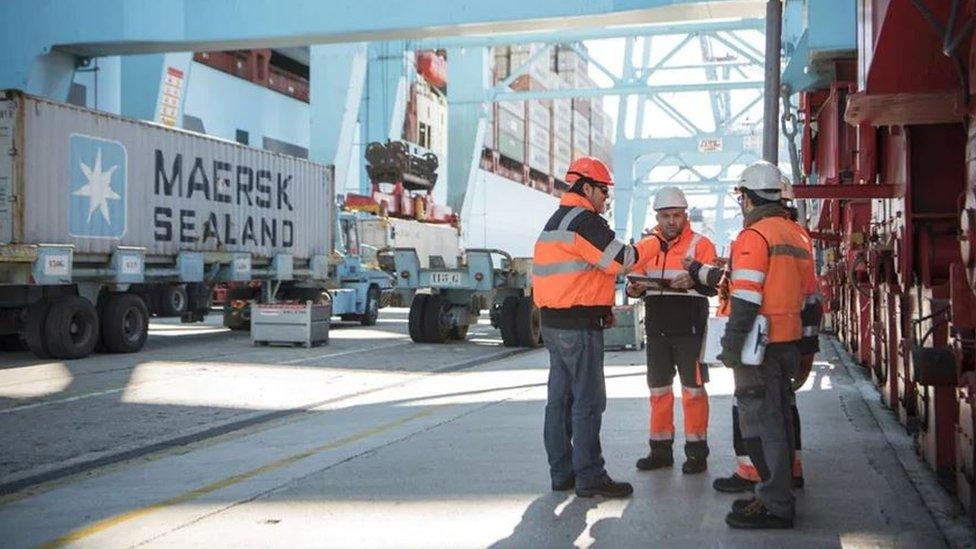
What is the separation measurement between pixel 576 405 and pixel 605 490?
0.47 m

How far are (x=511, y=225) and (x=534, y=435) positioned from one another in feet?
165

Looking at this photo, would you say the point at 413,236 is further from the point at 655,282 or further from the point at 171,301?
the point at 655,282

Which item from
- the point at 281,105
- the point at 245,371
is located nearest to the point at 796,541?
the point at 245,371

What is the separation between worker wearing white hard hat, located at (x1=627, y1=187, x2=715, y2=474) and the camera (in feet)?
23.3

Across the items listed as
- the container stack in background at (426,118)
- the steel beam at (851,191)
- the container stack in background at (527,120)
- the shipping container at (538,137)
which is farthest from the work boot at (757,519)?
the shipping container at (538,137)

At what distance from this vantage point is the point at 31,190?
15852 mm

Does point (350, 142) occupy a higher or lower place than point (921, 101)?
higher

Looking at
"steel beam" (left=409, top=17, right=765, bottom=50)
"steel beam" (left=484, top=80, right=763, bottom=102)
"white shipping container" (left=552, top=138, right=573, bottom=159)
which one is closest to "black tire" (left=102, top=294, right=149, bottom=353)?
"steel beam" (left=409, top=17, right=765, bottom=50)

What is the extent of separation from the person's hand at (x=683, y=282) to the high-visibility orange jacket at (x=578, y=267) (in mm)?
533

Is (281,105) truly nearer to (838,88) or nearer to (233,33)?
(233,33)

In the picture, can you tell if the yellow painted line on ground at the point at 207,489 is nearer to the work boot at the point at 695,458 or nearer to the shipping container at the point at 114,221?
the work boot at the point at 695,458

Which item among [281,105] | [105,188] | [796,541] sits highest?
[281,105]

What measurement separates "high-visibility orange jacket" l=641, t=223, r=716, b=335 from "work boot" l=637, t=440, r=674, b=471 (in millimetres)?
672

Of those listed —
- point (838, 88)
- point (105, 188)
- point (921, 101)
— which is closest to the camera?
point (921, 101)
